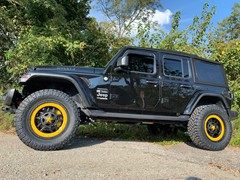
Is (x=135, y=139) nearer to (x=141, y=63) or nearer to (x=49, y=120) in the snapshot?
(x=141, y=63)

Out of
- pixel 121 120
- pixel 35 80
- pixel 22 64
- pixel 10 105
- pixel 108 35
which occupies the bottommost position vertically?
pixel 121 120

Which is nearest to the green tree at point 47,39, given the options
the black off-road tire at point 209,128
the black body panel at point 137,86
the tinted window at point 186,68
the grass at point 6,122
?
the grass at point 6,122

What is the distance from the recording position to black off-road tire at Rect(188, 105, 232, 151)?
480 centimetres

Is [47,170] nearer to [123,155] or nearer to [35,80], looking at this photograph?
[123,155]

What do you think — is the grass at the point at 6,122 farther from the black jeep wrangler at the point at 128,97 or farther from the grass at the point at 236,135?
the grass at the point at 236,135

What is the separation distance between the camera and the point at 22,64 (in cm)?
692

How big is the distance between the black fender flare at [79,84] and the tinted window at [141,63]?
1.01 meters

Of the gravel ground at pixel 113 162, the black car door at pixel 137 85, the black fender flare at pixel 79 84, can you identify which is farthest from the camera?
the black car door at pixel 137 85

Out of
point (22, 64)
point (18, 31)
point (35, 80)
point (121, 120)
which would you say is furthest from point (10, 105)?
point (18, 31)

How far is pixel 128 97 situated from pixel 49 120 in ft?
4.75

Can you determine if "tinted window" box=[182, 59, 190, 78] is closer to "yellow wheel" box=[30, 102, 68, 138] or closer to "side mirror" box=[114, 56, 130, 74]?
"side mirror" box=[114, 56, 130, 74]

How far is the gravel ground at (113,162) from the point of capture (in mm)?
2848

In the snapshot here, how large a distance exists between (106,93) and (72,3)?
626 centimetres

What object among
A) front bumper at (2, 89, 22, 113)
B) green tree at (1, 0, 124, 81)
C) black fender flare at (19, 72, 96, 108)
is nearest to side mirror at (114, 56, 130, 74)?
black fender flare at (19, 72, 96, 108)
